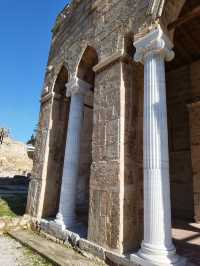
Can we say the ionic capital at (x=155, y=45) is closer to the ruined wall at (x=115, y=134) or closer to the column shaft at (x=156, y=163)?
the column shaft at (x=156, y=163)

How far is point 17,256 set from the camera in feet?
15.9

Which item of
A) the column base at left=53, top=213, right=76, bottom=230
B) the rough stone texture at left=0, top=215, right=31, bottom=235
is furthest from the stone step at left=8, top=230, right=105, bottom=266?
the column base at left=53, top=213, right=76, bottom=230

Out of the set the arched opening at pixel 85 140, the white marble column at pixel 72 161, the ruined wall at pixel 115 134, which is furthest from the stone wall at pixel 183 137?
the white marble column at pixel 72 161

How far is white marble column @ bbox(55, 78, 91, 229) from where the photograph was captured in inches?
242

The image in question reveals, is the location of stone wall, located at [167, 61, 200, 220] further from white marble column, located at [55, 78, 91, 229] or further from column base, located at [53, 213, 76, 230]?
column base, located at [53, 213, 76, 230]

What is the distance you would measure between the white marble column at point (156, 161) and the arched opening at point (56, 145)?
432 cm

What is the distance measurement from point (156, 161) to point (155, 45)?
2.31m

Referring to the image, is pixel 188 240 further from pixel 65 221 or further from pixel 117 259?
pixel 65 221

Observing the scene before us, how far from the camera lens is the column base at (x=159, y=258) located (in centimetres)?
341

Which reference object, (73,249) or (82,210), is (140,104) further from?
(82,210)

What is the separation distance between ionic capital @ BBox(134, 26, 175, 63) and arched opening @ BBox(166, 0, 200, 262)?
8.85 feet

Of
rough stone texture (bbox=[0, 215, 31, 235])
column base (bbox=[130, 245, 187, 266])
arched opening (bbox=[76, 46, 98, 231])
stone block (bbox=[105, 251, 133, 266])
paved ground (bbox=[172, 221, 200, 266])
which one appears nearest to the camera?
column base (bbox=[130, 245, 187, 266])

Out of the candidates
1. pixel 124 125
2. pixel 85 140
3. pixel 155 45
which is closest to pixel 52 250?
pixel 124 125

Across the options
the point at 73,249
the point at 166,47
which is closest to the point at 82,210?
the point at 73,249
